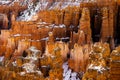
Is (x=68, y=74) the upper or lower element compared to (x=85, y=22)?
lower

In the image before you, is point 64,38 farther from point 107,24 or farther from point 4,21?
point 4,21

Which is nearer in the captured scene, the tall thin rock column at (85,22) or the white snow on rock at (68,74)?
the white snow on rock at (68,74)

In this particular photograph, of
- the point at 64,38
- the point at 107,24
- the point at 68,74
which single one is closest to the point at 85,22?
the point at 107,24

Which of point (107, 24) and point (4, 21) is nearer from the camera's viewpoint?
point (107, 24)

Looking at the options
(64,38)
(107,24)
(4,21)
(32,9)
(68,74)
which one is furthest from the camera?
(32,9)

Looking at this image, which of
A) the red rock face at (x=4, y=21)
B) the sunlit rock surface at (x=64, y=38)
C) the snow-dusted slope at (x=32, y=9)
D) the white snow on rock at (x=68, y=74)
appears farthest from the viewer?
the snow-dusted slope at (x=32, y=9)

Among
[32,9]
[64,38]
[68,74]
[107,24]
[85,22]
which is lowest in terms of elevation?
[68,74]

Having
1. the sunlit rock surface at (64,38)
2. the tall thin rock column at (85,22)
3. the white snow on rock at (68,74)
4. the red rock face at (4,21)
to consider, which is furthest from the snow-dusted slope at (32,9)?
the white snow on rock at (68,74)

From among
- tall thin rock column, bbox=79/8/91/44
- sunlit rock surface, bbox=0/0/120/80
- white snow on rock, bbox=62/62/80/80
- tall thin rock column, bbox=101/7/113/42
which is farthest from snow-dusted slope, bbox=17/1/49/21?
white snow on rock, bbox=62/62/80/80

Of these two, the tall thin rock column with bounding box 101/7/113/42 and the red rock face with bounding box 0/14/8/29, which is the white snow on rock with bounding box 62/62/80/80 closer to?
the tall thin rock column with bounding box 101/7/113/42

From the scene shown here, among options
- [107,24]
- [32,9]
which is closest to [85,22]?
[107,24]

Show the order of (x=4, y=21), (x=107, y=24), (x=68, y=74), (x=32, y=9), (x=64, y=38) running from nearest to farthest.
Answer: (x=68, y=74) < (x=107, y=24) < (x=64, y=38) < (x=4, y=21) < (x=32, y=9)

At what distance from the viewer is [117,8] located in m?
37.8

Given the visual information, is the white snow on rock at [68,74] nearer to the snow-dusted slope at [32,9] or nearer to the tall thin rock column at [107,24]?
the tall thin rock column at [107,24]
